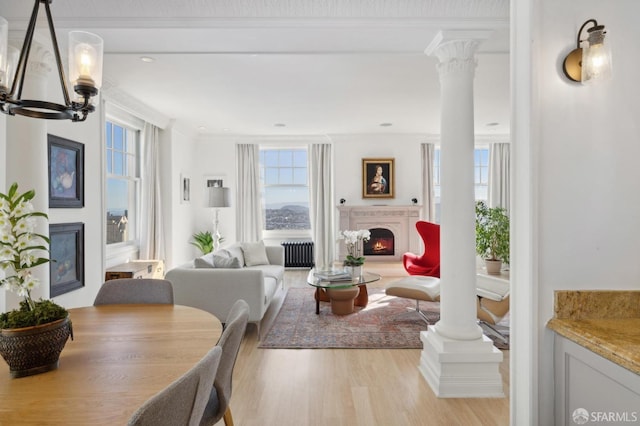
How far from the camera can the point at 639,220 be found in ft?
4.13

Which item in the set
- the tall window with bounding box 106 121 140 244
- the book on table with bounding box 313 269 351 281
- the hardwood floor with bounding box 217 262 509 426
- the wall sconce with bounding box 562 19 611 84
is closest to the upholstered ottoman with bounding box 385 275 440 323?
the book on table with bounding box 313 269 351 281

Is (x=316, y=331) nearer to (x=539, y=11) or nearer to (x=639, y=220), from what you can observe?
(x=639, y=220)

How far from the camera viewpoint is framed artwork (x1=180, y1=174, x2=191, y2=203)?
20.5ft

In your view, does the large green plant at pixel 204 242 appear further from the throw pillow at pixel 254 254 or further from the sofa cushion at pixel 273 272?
the sofa cushion at pixel 273 272

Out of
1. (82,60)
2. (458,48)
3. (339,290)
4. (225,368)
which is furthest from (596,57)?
(339,290)

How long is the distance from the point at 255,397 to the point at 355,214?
497cm

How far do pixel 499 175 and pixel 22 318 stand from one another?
789cm

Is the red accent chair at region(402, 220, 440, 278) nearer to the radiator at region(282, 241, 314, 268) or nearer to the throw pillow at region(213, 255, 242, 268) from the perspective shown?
the radiator at region(282, 241, 314, 268)

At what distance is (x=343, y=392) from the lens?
7.98 ft

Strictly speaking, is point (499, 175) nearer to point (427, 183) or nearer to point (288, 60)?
point (427, 183)

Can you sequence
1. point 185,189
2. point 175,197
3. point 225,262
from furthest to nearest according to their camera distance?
point 185,189 < point 175,197 < point 225,262

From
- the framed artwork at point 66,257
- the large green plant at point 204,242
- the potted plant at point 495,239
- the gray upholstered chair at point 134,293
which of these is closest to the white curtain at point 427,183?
the potted plant at point 495,239

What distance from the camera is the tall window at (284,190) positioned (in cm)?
740

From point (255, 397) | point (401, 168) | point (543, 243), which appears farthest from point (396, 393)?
point (401, 168)
